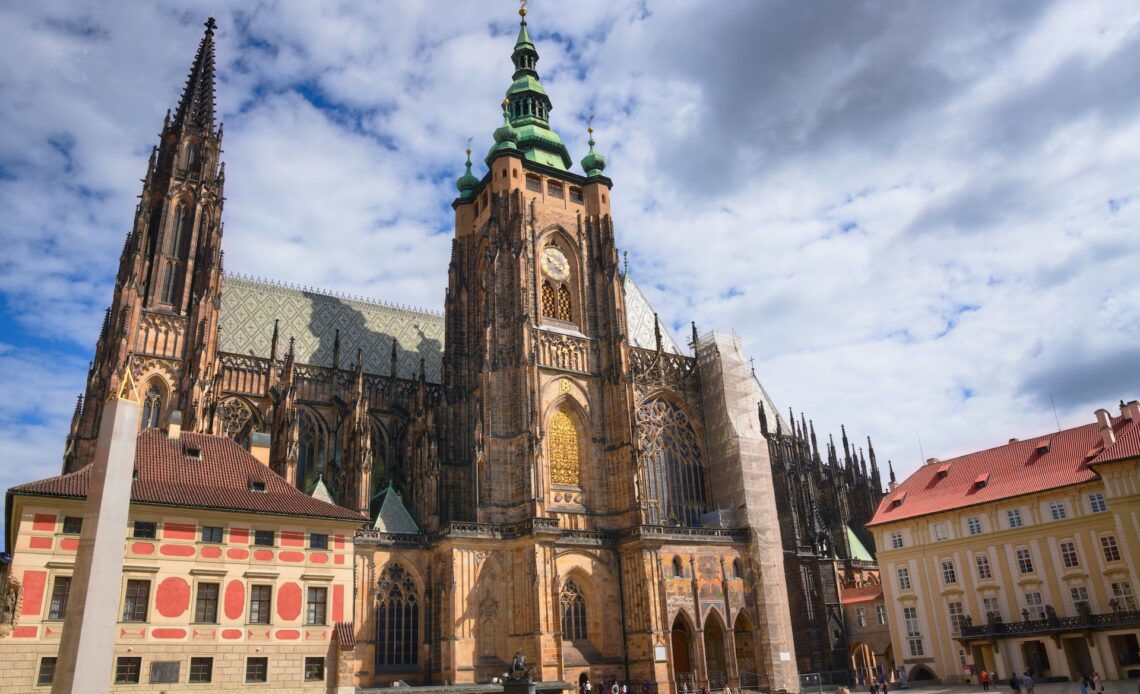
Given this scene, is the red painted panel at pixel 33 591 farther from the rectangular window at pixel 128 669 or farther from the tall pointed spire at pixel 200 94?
the tall pointed spire at pixel 200 94

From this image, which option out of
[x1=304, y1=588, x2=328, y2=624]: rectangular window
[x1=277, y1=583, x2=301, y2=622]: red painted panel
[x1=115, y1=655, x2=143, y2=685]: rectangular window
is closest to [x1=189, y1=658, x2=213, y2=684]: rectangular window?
Result: [x1=115, y1=655, x2=143, y2=685]: rectangular window

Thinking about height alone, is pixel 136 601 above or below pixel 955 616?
above

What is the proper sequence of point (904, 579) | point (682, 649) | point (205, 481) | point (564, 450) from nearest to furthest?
point (205, 481), point (682, 649), point (564, 450), point (904, 579)

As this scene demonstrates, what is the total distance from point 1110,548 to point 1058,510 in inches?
99.6

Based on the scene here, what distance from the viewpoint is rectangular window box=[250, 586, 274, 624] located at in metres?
26.6

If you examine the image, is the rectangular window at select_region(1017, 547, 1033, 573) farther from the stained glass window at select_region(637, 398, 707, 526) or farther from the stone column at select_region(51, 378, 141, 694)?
the stone column at select_region(51, 378, 141, 694)

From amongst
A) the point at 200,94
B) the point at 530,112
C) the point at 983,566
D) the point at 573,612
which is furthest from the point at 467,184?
the point at 983,566

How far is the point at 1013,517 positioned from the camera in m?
39.3

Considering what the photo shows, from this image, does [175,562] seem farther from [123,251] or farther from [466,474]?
[123,251]

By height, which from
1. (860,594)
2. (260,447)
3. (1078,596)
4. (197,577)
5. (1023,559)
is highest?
(260,447)

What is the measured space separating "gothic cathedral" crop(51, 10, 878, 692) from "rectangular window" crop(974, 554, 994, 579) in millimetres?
9082

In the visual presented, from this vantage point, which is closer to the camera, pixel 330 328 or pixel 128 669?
pixel 128 669

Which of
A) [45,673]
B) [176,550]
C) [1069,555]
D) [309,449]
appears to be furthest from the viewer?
[309,449]

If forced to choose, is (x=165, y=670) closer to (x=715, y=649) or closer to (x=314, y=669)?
(x=314, y=669)
